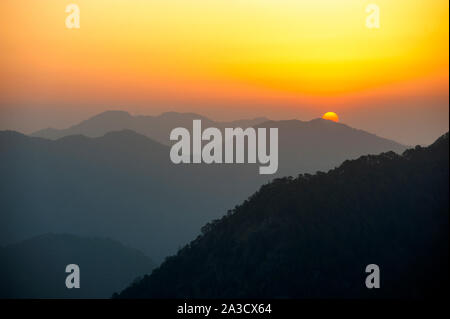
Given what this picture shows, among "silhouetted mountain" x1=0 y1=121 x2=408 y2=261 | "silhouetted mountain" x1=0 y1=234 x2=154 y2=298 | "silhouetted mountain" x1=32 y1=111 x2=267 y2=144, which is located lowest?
"silhouetted mountain" x1=0 y1=234 x2=154 y2=298

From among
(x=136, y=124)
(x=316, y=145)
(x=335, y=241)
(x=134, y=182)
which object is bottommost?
(x=335, y=241)

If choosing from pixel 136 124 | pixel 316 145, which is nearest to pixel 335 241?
pixel 136 124

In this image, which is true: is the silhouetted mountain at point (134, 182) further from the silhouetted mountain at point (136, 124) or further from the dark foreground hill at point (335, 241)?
the dark foreground hill at point (335, 241)

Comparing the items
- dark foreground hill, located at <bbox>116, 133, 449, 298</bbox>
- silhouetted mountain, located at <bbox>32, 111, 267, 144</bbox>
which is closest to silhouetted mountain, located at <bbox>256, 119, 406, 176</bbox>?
silhouetted mountain, located at <bbox>32, 111, 267, 144</bbox>

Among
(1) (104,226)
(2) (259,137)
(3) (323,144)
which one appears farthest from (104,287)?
(3) (323,144)

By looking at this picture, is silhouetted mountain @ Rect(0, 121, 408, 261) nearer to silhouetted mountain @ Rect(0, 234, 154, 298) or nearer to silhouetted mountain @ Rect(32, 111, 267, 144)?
silhouetted mountain @ Rect(32, 111, 267, 144)

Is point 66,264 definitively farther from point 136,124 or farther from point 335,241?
point 335,241

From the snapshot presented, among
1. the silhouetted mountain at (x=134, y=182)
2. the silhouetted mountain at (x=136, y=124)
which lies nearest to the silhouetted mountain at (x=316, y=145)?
the silhouetted mountain at (x=134, y=182)

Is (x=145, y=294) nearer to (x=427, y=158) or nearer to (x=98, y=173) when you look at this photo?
(x=427, y=158)
